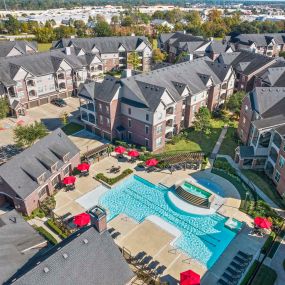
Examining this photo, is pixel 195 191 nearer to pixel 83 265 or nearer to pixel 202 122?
pixel 202 122

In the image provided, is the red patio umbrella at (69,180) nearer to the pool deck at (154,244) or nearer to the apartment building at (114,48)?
the pool deck at (154,244)

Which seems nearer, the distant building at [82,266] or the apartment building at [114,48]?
the distant building at [82,266]

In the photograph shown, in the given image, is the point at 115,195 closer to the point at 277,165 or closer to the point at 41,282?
the point at 41,282

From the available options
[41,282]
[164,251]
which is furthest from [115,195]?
[41,282]

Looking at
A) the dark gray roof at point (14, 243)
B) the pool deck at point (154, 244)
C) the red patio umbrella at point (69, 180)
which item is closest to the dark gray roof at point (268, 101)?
the pool deck at point (154, 244)

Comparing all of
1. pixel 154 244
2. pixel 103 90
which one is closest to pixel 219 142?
pixel 103 90

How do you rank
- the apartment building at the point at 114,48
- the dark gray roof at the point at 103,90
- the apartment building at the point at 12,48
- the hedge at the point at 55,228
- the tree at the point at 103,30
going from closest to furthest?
1. the hedge at the point at 55,228
2. the dark gray roof at the point at 103,90
3. the apartment building at the point at 12,48
4. the apartment building at the point at 114,48
5. the tree at the point at 103,30
